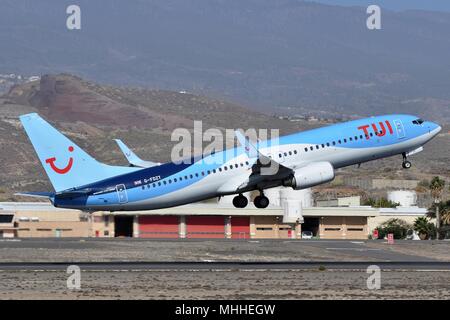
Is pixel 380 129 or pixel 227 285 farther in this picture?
pixel 380 129

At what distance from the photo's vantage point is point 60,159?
77062 mm

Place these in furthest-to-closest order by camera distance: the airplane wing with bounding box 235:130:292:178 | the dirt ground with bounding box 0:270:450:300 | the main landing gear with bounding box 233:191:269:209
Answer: the main landing gear with bounding box 233:191:269:209 < the airplane wing with bounding box 235:130:292:178 < the dirt ground with bounding box 0:270:450:300

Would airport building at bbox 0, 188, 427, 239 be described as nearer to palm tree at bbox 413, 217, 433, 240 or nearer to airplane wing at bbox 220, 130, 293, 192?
palm tree at bbox 413, 217, 433, 240

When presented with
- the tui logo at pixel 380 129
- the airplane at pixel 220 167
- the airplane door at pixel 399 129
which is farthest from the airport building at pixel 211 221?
the tui logo at pixel 380 129

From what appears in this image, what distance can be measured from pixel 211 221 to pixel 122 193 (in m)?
82.3

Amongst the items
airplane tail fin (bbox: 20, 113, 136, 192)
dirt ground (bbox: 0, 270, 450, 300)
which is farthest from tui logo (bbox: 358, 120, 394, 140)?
airplane tail fin (bbox: 20, 113, 136, 192)

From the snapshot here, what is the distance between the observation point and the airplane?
77.2 metres

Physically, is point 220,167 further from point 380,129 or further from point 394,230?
point 394,230

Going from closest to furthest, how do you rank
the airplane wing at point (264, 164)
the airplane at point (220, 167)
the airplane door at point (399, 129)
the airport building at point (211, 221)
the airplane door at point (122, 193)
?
the airplane at point (220, 167)
the airplane door at point (122, 193)
the airplane wing at point (264, 164)
the airplane door at point (399, 129)
the airport building at point (211, 221)

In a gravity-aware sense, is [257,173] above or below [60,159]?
below

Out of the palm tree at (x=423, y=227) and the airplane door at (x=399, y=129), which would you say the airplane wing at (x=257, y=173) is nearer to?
the airplane door at (x=399, y=129)

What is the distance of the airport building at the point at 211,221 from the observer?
14575cm

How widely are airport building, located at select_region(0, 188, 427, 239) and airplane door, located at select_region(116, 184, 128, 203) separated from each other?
203 feet

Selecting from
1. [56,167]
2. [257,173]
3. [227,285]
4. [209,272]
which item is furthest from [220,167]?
[227,285]
